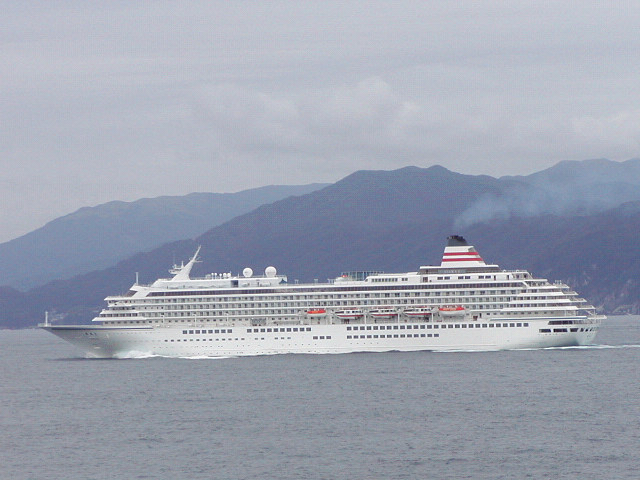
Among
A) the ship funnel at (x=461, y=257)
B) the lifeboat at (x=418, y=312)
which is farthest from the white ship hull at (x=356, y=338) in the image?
the ship funnel at (x=461, y=257)

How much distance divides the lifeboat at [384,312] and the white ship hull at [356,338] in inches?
30.5

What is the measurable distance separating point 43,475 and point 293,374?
30533mm

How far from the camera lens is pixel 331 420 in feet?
167

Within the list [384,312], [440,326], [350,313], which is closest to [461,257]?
[440,326]

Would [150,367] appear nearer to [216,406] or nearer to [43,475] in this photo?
[216,406]

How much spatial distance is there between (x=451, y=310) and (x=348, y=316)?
7.73 meters

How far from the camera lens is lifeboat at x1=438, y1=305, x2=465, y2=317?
279 ft

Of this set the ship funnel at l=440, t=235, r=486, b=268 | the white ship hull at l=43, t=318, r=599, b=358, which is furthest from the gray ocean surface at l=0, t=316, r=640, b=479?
the ship funnel at l=440, t=235, r=486, b=268

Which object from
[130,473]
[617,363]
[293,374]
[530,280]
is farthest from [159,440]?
[530,280]

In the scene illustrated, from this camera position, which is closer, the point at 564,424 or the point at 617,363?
the point at 564,424

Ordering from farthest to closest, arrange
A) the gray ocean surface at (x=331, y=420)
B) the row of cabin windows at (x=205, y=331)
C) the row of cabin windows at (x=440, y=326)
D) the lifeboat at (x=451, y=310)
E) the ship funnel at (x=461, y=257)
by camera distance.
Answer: the ship funnel at (x=461, y=257), the row of cabin windows at (x=205, y=331), the lifeboat at (x=451, y=310), the row of cabin windows at (x=440, y=326), the gray ocean surface at (x=331, y=420)

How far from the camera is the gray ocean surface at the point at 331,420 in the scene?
134ft

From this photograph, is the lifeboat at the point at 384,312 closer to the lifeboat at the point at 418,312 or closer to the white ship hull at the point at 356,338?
the white ship hull at the point at 356,338

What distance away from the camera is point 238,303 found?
87.1 meters
